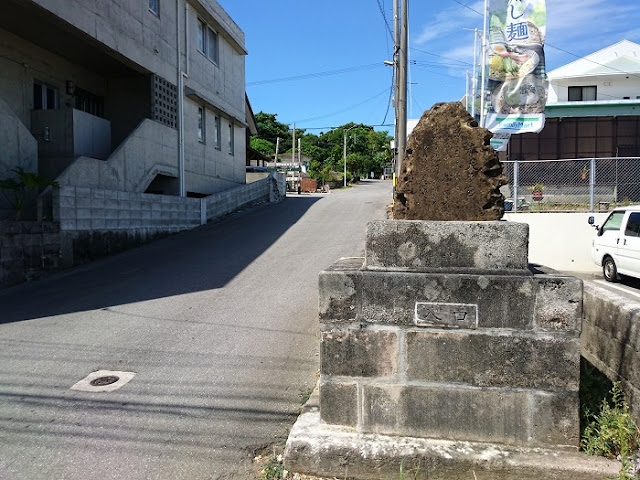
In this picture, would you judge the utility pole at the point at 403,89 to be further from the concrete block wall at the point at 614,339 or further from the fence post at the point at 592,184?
the concrete block wall at the point at 614,339

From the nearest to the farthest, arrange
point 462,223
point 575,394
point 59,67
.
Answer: point 575,394 → point 462,223 → point 59,67

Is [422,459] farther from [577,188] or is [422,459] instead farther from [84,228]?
[577,188]

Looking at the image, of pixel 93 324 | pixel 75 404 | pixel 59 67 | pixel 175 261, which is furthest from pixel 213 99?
pixel 75 404

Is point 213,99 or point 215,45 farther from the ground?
Result: point 215,45

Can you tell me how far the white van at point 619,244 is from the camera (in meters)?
10.1

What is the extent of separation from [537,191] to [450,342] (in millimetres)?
14050

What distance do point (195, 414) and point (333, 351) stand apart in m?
1.53

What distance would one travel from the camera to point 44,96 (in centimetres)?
1338

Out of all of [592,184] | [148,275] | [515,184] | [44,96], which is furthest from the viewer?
[515,184]

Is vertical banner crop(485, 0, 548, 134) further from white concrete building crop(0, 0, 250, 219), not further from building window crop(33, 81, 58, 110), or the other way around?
building window crop(33, 81, 58, 110)

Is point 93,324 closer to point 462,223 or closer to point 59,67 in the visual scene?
point 462,223

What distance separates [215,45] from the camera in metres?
20.0

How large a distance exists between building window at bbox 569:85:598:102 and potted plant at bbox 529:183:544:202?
1286cm

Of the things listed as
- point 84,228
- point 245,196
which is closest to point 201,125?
point 245,196
